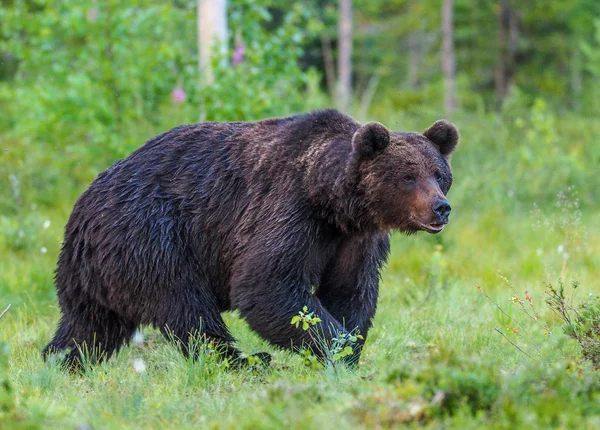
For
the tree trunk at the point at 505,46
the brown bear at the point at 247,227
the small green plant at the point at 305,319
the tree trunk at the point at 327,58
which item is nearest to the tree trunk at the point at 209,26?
the brown bear at the point at 247,227

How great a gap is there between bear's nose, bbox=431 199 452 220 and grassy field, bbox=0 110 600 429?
2.54 ft

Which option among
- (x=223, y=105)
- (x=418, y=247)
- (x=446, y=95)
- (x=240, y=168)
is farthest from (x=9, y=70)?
(x=240, y=168)

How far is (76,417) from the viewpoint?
13.3 feet

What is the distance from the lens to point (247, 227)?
553cm

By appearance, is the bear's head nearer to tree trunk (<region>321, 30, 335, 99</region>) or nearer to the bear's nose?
the bear's nose

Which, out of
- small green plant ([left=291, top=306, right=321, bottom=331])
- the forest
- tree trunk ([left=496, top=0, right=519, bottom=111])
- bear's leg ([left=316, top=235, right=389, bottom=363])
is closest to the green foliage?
the forest

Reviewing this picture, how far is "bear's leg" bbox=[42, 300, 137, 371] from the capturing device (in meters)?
5.81

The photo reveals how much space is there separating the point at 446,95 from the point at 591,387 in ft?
64.6

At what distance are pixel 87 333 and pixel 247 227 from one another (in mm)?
1347

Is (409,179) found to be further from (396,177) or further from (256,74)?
(256,74)

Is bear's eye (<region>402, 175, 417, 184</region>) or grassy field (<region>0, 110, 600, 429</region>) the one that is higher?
bear's eye (<region>402, 175, 417, 184</region>)

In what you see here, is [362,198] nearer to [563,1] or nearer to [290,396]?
[290,396]

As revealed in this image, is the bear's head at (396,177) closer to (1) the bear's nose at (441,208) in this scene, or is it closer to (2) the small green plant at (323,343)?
(1) the bear's nose at (441,208)

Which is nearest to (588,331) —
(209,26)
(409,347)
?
(409,347)
